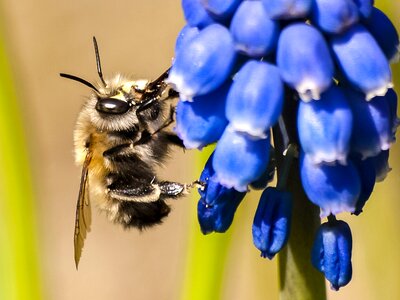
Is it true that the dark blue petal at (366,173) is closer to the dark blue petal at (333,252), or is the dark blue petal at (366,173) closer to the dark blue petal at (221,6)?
the dark blue petal at (333,252)

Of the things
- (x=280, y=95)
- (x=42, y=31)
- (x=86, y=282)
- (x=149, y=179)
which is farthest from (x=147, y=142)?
(x=42, y=31)

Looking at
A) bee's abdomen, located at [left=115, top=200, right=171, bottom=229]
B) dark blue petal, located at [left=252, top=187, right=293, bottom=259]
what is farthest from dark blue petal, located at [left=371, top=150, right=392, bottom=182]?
bee's abdomen, located at [left=115, top=200, right=171, bottom=229]

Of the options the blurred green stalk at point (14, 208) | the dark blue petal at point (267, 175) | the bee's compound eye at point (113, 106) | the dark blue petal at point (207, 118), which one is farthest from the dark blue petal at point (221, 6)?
the blurred green stalk at point (14, 208)

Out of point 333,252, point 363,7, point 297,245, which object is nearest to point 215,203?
point 297,245

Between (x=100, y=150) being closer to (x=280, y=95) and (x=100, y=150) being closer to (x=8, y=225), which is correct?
(x=8, y=225)

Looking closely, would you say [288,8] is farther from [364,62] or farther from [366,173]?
[366,173]

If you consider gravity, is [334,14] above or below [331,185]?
above

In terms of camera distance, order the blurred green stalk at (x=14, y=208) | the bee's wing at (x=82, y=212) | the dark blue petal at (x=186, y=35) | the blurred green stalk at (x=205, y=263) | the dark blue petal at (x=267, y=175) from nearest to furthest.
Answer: the dark blue petal at (x=186, y=35) < the dark blue petal at (x=267, y=175) < the blurred green stalk at (x=205, y=263) < the blurred green stalk at (x=14, y=208) < the bee's wing at (x=82, y=212)

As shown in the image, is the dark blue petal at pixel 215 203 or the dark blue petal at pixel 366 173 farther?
the dark blue petal at pixel 215 203
